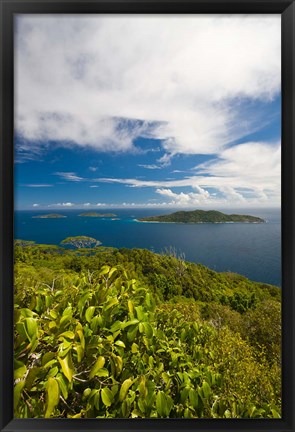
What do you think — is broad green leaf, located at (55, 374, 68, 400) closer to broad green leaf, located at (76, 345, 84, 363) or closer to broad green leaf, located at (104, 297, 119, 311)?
broad green leaf, located at (76, 345, 84, 363)

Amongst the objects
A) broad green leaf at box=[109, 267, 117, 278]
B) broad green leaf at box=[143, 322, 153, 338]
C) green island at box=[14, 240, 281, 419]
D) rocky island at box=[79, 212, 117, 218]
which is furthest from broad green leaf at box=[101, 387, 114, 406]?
rocky island at box=[79, 212, 117, 218]

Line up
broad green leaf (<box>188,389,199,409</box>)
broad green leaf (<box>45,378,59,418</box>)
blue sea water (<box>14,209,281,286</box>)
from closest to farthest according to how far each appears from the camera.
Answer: broad green leaf (<box>45,378,59,418</box>) < broad green leaf (<box>188,389,199,409</box>) < blue sea water (<box>14,209,281,286</box>)

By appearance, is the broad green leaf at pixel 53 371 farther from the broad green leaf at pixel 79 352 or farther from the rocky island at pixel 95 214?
the rocky island at pixel 95 214

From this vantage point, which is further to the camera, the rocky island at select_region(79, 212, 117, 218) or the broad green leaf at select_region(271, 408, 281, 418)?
the rocky island at select_region(79, 212, 117, 218)

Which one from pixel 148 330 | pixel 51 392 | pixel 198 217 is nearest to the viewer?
pixel 51 392

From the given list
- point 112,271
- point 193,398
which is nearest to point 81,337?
point 112,271

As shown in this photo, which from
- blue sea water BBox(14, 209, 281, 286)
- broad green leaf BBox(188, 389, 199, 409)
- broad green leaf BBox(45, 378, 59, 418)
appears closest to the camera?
broad green leaf BBox(45, 378, 59, 418)

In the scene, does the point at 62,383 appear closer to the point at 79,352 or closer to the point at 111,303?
the point at 79,352

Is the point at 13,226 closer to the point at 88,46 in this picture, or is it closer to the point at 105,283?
the point at 105,283
